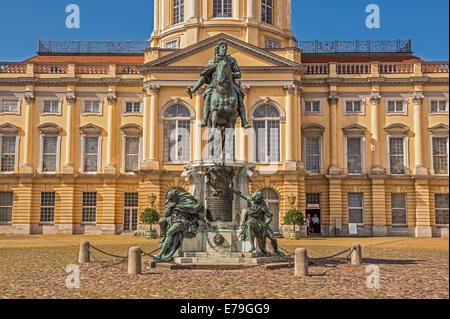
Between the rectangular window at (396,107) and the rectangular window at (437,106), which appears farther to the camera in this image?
the rectangular window at (396,107)

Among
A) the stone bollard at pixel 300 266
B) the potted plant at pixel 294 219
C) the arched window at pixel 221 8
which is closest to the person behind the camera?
the stone bollard at pixel 300 266

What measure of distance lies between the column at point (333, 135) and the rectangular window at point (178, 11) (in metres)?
14.6

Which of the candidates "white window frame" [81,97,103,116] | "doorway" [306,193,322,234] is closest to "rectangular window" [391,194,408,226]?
"doorway" [306,193,322,234]

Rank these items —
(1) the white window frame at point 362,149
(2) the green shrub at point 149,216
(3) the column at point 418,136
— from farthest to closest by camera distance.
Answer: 1. (1) the white window frame at point 362,149
2. (3) the column at point 418,136
3. (2) the green shrub at point 149,216

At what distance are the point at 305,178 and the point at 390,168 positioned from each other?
6981 mm

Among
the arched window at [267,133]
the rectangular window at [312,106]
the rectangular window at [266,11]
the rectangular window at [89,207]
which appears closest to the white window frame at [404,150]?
the rectangular window at [312,106]

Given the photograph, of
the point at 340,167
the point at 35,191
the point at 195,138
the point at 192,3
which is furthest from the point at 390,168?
the point at 35,191

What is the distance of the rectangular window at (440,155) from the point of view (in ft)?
138

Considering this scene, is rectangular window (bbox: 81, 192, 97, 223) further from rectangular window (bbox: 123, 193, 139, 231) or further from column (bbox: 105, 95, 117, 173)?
column (bbox: 105, 95, 117, 173)

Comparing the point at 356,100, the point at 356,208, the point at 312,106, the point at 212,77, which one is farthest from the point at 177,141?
the point at 212,77

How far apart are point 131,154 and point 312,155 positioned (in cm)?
1463

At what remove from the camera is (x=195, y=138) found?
40094 millimetres

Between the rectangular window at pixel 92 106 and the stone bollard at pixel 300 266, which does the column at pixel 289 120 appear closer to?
the rectangular window at pixel 92 106

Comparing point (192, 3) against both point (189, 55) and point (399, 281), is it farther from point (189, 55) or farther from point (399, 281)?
point (399, 281)
